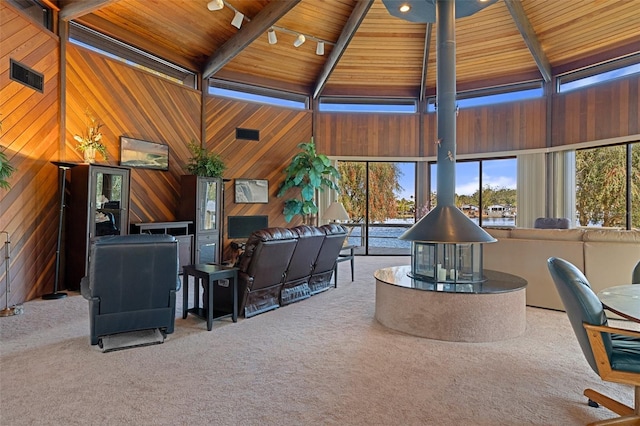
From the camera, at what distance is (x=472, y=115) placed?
8508 millimetres

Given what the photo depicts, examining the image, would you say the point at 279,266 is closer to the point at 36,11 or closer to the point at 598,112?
the point at 36,11

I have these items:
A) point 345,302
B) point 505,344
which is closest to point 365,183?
point 345,302

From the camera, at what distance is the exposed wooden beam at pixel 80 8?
15.6 ft

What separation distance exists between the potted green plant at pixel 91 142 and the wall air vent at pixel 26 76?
78cm

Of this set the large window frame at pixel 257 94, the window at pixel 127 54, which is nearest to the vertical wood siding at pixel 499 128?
the large window frame at pixel 257 94

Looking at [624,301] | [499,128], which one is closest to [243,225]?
[499,128]

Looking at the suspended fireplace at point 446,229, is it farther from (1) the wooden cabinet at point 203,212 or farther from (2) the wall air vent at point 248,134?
(2) the wall air vent at point 248,134

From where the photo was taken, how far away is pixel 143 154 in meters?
6.31

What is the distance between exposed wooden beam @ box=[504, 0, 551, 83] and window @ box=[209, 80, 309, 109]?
4.61 m

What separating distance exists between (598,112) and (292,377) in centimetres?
757

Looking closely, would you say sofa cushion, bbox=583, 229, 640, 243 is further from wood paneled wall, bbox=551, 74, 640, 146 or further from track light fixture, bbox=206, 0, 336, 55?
track light fixture, bbox=206, 0, 336, 55

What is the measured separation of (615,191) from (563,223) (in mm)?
1392

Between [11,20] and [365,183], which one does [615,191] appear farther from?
[11,20]

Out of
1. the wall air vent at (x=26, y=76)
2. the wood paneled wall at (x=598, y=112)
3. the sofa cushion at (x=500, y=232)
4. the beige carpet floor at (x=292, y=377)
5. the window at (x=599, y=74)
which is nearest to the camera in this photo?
the beige carpet floor at (x=292, y=377)
